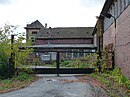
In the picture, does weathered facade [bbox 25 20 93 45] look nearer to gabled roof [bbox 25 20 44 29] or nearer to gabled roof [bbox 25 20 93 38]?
gabled roof [bbox 25 20 93 38]

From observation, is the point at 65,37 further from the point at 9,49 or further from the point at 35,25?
the point at 9,49

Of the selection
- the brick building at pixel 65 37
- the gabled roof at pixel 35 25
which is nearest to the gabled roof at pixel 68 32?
the brick building at pixel 65 37

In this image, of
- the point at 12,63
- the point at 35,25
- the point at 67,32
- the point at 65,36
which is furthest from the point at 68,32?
the point at 12,63

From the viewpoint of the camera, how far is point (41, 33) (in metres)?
60.0

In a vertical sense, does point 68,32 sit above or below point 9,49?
above

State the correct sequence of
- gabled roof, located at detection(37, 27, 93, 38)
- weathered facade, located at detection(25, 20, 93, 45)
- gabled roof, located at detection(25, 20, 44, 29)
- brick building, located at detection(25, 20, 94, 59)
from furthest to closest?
gabled roof, located at detection(25, 20, 44, 29)
gabled roof, located at detection(37, 27, 93, 38)
weathered facade, located at detection(25, 20, 93, 45)
brick building, located at detection(25, 20, 94, 59)

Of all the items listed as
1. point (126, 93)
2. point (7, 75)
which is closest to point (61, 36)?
point (7, 75)

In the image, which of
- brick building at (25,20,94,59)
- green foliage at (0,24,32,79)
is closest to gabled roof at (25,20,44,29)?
brick building at (25,20,94,59)

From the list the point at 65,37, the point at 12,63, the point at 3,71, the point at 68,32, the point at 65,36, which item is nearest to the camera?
the point at 3,71

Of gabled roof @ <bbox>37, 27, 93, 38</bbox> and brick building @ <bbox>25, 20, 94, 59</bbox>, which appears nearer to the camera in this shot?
brick building @ <bbox>25, 20, 94, 59</bbox>

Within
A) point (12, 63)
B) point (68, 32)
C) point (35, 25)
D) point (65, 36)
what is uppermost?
point (35, 25)

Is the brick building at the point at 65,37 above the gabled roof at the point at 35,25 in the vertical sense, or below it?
below

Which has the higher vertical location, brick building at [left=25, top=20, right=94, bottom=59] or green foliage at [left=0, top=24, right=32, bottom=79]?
brick building at [left=25, top=20, right=94, bottom=59]

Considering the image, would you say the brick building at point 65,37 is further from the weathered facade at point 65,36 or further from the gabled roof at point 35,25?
the gabled roof at point 35,25
